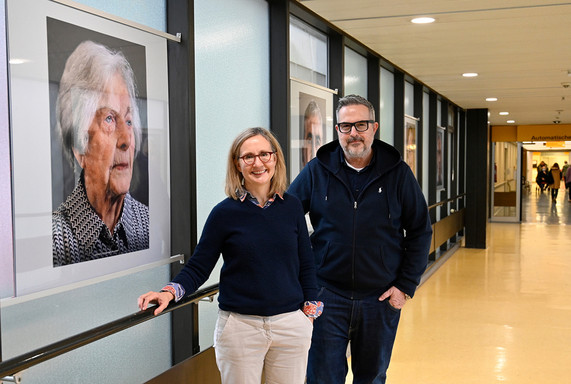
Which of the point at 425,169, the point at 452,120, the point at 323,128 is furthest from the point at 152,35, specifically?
the point at 452,120

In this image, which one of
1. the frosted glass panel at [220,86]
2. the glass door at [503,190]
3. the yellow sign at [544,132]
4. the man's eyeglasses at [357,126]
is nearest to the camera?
the man's eyeglasses at [357,126]

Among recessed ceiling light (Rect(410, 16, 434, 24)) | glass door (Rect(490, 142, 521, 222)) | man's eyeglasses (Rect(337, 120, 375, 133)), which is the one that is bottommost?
glass door (Rect(490, 142, 521, 222))

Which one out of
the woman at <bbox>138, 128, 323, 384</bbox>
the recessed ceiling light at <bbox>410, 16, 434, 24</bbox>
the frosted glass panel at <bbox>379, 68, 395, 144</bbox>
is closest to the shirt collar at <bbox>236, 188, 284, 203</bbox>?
the woman at <bbox>138, 128, 323, 384</bbox>

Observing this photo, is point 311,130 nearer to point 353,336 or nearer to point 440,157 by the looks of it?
point 353,336

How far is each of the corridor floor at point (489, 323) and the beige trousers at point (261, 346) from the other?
8.69 ft

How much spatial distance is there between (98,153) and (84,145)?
0.09 meters

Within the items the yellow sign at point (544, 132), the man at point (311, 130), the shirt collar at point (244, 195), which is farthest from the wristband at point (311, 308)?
the yellow sign at point (544, 132)

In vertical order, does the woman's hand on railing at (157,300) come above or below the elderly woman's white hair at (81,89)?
below

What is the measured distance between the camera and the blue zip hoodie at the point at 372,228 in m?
2.75

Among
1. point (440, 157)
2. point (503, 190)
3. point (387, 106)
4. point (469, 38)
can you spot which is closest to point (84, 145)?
point (469, 38)

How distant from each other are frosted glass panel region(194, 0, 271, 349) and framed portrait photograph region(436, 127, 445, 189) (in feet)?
21.1

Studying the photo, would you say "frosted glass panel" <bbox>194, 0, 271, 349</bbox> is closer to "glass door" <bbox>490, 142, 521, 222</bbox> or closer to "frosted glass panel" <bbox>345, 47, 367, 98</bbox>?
"frosted glass panel" <bbox>345, 47, 367, 98</bbox>

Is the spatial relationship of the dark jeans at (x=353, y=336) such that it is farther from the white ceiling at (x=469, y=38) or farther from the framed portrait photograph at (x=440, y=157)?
the framed portrait photograph at (x=440, y=157)

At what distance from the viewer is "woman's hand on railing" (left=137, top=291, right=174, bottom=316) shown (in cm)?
208
